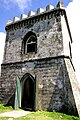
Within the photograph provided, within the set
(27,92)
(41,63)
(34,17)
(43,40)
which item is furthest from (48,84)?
(34,17)

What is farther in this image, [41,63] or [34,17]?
[34,17]

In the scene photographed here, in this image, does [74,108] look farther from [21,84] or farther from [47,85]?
[21,84]

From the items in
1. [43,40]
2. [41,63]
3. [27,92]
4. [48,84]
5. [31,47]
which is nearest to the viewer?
[48,84]

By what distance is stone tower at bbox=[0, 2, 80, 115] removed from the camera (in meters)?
8.90

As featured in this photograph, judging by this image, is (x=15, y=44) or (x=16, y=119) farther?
(x=15, y=44)

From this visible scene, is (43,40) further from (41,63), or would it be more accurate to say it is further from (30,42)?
(41,63)

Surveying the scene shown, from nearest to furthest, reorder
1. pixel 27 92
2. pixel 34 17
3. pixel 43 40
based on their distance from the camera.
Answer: pixel 43 40
pixel 27 92
pixel 34 17

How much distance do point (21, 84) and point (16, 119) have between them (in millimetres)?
4118

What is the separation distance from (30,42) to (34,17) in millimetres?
2098

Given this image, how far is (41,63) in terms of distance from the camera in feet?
33.4

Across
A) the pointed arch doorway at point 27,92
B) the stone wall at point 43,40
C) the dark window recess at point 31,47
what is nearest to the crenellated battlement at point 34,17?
the stone wall at point 43,40

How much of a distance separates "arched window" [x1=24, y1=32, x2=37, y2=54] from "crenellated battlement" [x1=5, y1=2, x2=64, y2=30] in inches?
46.2

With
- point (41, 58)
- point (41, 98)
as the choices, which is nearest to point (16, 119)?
point (41, 98)

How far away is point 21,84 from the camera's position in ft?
34.3
